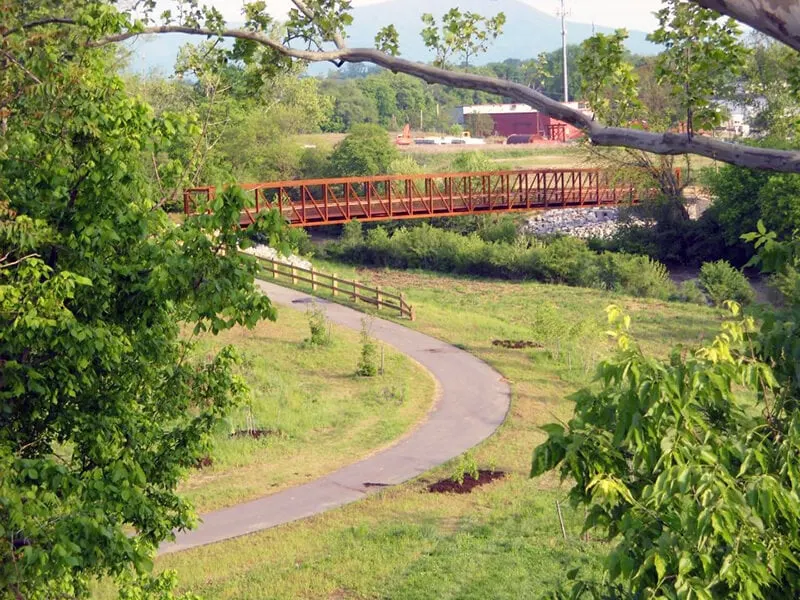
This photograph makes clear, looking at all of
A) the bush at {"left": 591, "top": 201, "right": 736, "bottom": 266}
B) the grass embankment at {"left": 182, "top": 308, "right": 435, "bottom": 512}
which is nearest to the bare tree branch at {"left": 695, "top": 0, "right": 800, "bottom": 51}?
the grass embankment at {"left": 182, "top": 308, "right": 435, "bottom": 512}

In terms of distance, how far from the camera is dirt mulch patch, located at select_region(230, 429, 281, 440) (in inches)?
886

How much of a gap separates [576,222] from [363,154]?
13813 mm

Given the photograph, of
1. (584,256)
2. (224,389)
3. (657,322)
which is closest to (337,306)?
(657,322)

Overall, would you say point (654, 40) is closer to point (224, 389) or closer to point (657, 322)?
point (224, 389)

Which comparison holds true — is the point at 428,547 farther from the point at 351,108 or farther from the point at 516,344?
the point at 351,108

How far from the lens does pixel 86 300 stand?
820cm

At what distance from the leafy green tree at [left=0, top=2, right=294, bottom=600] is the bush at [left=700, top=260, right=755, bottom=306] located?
115ft

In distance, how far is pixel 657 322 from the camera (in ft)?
121

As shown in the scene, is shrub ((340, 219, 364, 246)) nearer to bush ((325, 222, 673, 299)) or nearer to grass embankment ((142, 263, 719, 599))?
bush ((325, 222, 673, 299))

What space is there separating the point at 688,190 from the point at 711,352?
64600 millimetres

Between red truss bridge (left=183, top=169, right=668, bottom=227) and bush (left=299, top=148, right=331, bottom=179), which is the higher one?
bush (left=299, top=148, right=331, bottom=179)

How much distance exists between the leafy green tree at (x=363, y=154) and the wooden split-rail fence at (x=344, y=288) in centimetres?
2022

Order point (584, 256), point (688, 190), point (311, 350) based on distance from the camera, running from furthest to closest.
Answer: point (688, 190)
point (584, 256)
point (311, 350)

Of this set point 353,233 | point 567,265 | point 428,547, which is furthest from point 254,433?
point 353,233
